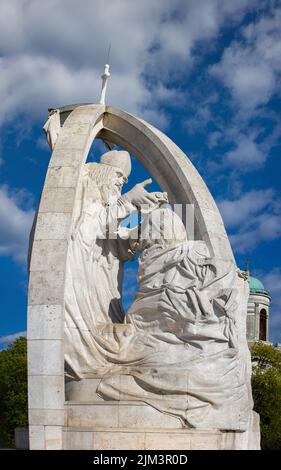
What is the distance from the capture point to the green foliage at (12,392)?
28875 mm

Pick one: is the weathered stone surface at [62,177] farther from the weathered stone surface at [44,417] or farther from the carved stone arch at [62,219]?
the weathered stone surface at [44,417]

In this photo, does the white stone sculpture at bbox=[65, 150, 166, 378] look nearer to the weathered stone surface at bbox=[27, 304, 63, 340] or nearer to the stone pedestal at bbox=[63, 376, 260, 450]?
the stone pedestal at bbox=[63, 376, 260, 450]

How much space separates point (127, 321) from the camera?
11508 mm

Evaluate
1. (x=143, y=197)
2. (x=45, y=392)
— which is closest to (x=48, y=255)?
(x=45, y=392)

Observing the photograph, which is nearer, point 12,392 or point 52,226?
point 52,226

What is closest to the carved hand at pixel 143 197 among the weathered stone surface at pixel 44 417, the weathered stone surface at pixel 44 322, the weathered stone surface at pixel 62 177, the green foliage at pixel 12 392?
the weathered stone surface at pixel 62 177

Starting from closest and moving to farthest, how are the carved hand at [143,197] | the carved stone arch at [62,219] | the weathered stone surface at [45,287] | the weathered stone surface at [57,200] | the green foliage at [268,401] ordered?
the carved stone arch at [62,219] → the weathered stone surface at [45,287] → the weathered stone surface at [57,200] → the carved hand at [143,197] → the green foliage at [268,401]

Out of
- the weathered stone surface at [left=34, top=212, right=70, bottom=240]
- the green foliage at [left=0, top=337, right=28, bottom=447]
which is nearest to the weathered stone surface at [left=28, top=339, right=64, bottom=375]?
the weathered stone surface at [left=34, top=212, right=70, bottom=240]

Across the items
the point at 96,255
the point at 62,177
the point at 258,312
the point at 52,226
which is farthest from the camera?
the point at 258,312

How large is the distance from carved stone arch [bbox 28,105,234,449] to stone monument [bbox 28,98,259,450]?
0.7 inches

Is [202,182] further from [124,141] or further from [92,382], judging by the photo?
[92,382]

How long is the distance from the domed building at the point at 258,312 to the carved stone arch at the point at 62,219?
31810 millimetres

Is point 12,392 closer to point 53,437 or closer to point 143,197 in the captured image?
point 143,197

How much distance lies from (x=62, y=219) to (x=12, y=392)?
1975 cm
